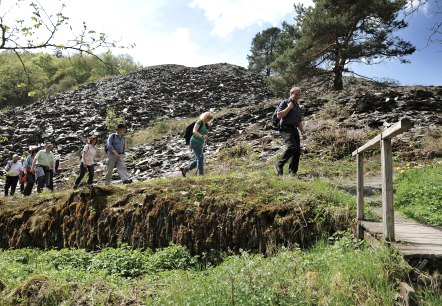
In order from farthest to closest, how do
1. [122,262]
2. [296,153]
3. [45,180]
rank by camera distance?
[45,180] → [296,153] → [122,262]

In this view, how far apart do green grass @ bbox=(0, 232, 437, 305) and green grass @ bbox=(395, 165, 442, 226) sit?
163cm

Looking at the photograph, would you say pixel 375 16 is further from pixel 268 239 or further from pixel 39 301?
pixel 39 301

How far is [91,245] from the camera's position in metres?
7.68

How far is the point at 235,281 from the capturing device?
4.16 metres

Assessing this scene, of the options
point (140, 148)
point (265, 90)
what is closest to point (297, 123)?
point (140, 148)

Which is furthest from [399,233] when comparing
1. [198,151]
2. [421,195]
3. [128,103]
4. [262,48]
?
[262,48]

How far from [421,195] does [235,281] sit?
505cm

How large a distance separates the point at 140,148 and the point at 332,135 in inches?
394

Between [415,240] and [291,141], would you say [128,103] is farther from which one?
[415,240]

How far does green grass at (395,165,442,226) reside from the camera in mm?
6363

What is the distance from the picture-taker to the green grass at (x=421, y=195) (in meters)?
6.36

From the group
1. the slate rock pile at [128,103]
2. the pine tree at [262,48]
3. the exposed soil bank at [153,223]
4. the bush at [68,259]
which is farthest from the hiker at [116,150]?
the pine tree at [262,48]

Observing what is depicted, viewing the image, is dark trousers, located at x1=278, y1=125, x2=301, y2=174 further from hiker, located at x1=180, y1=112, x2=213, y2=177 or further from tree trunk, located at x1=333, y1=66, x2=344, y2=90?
tree trunk, located at x1=333, y1=66, x2=344, y2=90

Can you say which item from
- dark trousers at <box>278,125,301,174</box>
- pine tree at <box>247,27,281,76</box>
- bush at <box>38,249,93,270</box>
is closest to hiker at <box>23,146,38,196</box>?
bush at <box>38,249,93,270</box>
